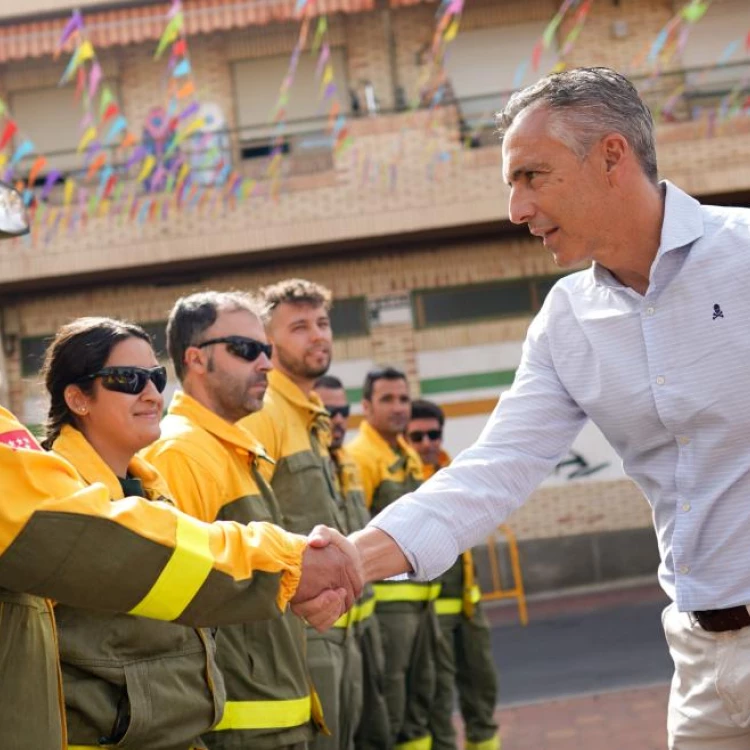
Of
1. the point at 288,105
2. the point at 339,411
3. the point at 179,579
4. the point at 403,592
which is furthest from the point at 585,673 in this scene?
the point at 288,105

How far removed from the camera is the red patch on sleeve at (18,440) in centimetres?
319

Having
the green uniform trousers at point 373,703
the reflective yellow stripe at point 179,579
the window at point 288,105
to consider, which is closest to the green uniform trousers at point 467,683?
the green uniform trousers at point 373,703

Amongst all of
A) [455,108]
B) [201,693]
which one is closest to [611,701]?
[201,693]

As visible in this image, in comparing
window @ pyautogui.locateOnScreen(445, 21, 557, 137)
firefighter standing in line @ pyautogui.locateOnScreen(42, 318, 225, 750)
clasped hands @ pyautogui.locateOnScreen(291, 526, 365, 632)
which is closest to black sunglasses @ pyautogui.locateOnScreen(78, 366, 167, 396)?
firefighter standing in line @ pyautogui.locateOnScreen(42, 318, 225, 750)

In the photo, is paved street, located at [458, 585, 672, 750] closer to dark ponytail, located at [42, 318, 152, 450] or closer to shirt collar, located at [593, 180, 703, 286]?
dark ponytail, located at [42, 318, 152, 450]

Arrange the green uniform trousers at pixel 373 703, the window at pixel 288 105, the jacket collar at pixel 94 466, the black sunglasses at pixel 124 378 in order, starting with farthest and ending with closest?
1. the window at pixel 288 105
2. the green uniform trousers at pixel 373 703
3. the black sunglasses at pixel 124 378
4. the jacket collar at pixel 94 466

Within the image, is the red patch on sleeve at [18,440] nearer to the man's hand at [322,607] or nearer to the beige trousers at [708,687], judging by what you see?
the man's hand at [322,607]

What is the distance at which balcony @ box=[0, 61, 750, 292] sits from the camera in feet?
59.9

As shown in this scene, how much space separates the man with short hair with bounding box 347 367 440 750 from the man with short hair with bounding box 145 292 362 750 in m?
2.28

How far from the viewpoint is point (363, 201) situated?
1836 centimetres

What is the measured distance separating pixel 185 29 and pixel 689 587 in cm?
1608

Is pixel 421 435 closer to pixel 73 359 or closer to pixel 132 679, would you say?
pixel 73 359

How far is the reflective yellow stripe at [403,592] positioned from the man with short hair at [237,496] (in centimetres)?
281

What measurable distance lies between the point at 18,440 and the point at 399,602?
545cm
